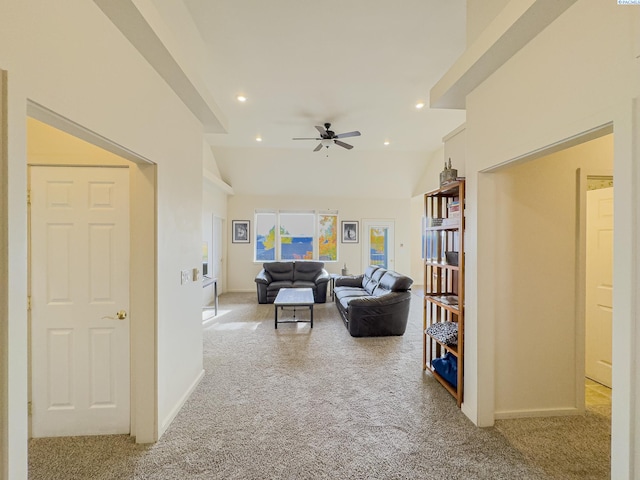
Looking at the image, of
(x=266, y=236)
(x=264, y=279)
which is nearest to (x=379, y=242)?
(x=266, y=236)

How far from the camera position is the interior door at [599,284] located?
2.84 metres

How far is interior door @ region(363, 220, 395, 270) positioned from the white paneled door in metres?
6.88

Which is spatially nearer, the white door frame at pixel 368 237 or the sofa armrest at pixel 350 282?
the sofa armrest at pixel 350 282

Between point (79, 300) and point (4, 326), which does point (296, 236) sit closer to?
point (79, 300)

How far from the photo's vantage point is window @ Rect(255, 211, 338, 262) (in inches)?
324

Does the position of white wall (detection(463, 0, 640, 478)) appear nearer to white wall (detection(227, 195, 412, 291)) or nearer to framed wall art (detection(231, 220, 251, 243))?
white wall (detection(227, 195, 412, 291))

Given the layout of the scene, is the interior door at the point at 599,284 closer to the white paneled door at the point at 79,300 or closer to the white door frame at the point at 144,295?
the white door frame at the point at 144,295

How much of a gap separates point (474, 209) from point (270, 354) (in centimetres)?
292

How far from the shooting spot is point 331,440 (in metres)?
2.11

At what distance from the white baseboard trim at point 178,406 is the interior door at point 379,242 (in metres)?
6.15

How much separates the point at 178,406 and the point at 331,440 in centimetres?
136

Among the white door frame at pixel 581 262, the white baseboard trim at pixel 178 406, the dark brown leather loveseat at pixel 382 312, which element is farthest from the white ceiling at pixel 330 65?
the white baseboard trim at pixel 178 406

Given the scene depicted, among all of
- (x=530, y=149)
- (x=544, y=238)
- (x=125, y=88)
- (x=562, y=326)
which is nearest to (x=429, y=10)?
(x=530, y=149)

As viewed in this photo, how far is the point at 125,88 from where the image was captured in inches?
66.7
